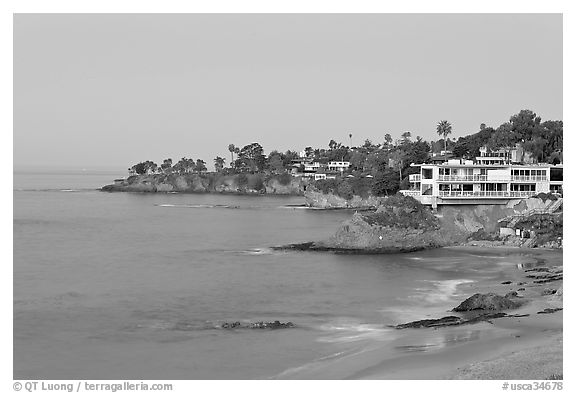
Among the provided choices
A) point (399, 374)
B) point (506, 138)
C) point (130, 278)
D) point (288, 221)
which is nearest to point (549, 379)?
point (399, 374)

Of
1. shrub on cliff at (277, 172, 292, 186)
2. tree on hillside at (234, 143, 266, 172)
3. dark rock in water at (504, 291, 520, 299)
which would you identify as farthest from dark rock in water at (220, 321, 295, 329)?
tree on hillside at (234, 143, 266, 172)

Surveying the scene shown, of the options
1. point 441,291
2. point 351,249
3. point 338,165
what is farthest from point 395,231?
point 338,165

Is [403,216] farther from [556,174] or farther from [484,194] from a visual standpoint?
[556,174]

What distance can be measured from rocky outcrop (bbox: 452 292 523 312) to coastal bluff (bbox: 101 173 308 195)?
326ft

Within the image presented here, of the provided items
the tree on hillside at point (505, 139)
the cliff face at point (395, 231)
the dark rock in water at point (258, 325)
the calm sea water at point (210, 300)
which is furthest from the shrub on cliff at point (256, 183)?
the dark rock in water at point (258, 325)

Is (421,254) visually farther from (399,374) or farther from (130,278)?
(399,374)

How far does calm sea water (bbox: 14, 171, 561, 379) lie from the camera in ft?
67.6

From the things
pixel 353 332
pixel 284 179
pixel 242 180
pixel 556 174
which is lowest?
pixel 353 332

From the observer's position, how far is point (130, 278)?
35.0 meters

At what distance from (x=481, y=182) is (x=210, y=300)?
86.2ft

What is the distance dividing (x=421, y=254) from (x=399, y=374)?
24634 mm

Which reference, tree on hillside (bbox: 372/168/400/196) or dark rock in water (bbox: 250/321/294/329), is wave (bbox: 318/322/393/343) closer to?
dark rock in water (bbox: 250/321/294/329)

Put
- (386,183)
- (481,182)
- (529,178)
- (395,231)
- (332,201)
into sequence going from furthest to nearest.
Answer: (332,201) < (386,183) < (529,178) < (481,182) < (395,231)

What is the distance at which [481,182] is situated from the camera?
4872 centimetres
